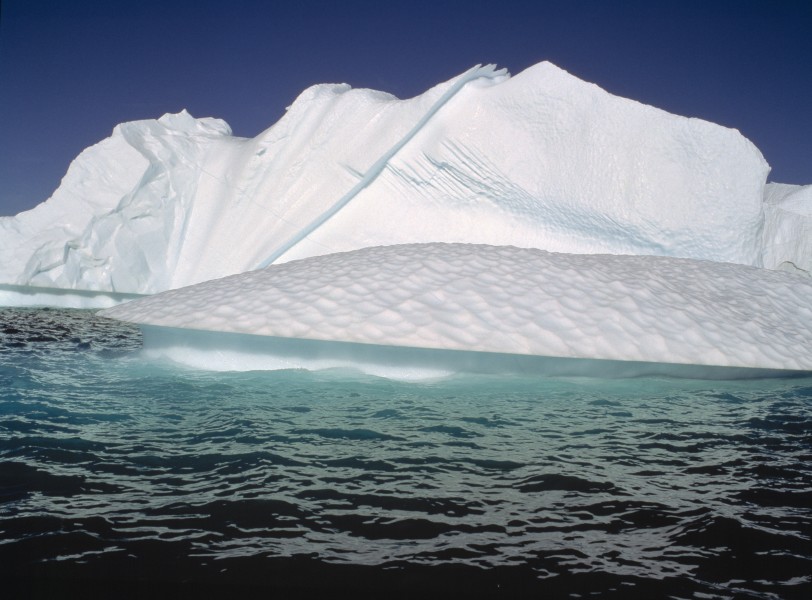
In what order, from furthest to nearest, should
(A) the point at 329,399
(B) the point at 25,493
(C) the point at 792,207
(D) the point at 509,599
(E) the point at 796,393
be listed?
(C) the point at 792,207, (E) the point at 796,393, (A) the point at 329,399, (B) the point at 25,493, (D) the point at 509,599

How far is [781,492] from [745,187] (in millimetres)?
9883

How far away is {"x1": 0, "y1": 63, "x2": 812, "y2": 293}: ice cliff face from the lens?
10.8 metres

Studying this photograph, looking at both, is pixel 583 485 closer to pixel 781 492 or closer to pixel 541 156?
pixel 781 492

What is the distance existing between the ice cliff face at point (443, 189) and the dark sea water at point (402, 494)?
23.2 feet

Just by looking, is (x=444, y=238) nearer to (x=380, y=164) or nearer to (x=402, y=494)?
(x=380, y=164)

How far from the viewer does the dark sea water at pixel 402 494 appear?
1855mm

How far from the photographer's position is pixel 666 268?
646 cm

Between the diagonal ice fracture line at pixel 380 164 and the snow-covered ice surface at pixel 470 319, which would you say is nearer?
the snow-covered ice surface at pixel 470 319

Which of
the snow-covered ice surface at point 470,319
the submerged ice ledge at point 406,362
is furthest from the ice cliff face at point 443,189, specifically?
the submerged ice ledge at point 406,362

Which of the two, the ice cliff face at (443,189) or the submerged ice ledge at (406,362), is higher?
the ice cliff face at (443,189)

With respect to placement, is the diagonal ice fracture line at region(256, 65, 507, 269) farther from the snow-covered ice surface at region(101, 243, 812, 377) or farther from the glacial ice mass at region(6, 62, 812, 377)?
the snow-covered ice surface at region(101, 243, 812, 377)

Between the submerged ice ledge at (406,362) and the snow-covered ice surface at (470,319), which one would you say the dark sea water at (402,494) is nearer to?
the snow-covered ice surface at (470,319)

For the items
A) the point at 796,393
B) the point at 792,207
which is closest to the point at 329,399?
the point at 796,393

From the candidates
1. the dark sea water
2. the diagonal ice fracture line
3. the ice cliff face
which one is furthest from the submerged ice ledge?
the diagonal ice fracture line
